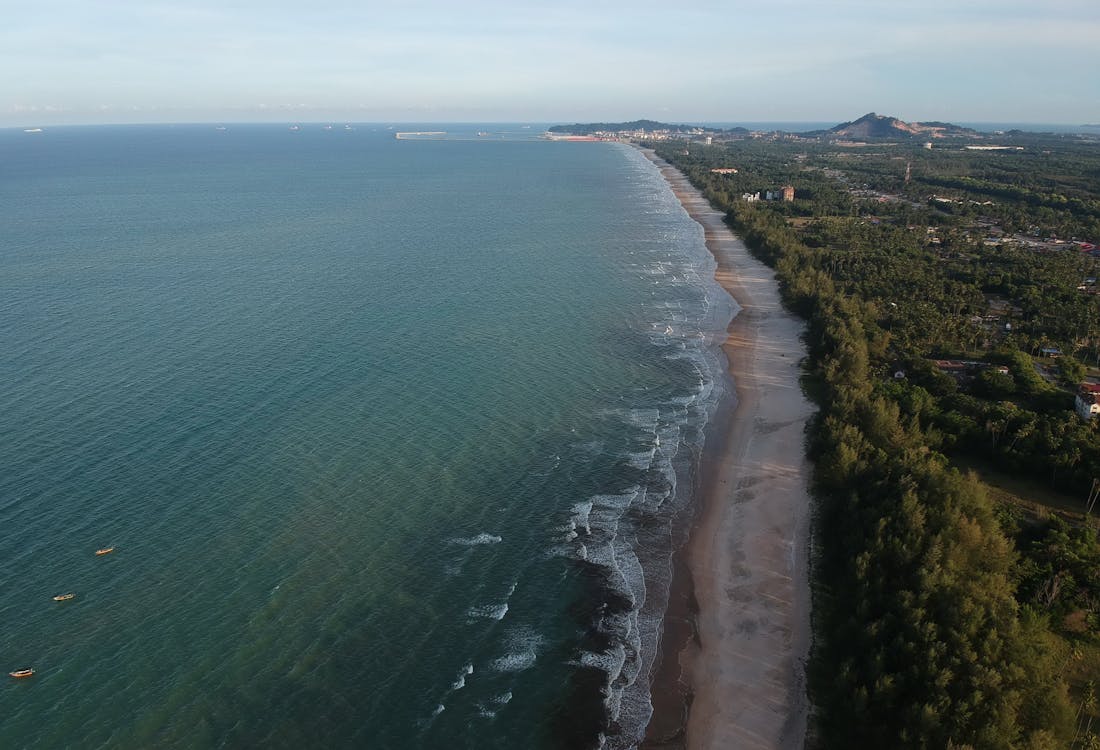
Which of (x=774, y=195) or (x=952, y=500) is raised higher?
(x=774, y=195)

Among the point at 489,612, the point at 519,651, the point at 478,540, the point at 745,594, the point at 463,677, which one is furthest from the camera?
the point at 478,540

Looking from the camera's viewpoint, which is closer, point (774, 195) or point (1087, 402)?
point (1087, 402)

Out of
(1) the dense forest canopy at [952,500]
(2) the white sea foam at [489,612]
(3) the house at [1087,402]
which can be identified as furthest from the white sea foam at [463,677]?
(3) the house at [1087,402]

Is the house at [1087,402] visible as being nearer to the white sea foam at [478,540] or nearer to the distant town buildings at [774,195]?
the white sea foam at [478,540]

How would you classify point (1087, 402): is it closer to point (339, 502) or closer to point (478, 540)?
point (478, 540)

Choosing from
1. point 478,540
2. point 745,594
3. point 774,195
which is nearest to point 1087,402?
point 745,594

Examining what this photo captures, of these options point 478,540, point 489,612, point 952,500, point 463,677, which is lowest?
point 463,677

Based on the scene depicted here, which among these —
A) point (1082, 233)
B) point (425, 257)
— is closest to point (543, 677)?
point (425, 257)

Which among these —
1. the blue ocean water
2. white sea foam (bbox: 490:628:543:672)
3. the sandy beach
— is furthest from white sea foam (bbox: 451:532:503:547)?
the sandy beach
